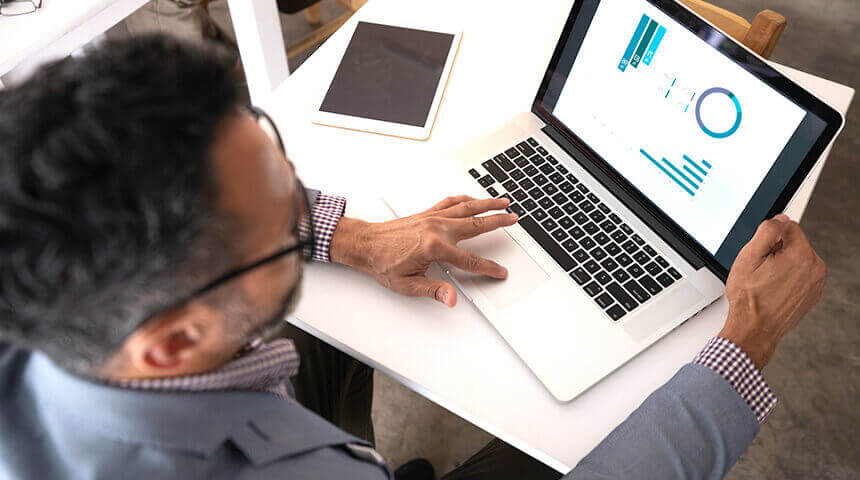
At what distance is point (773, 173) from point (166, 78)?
72cm

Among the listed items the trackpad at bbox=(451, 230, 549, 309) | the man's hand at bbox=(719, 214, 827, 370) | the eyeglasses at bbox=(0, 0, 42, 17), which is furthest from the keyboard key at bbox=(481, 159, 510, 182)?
the eyeglasses at bbox=(0, 0, 42, 17)

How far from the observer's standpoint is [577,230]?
3.11ft

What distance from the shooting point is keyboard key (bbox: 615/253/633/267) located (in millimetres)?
909

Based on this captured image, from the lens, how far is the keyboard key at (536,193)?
0.99 metres

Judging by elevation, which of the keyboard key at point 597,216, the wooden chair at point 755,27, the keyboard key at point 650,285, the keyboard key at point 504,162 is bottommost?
the keyboard key at point 504,162

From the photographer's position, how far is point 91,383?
0.52 m

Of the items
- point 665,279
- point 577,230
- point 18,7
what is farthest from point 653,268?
point 18,7

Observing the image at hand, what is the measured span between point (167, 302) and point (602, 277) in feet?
2.03

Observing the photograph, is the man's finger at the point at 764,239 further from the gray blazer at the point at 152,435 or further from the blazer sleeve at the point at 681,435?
the gray blazer at the point at 152,435

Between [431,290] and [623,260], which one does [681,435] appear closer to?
[623,260]

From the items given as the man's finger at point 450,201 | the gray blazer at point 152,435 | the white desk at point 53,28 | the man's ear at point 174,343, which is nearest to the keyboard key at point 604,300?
the man's finger at point 450,201

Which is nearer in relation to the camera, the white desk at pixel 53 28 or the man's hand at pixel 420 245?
the man's hand at pixel 420 245

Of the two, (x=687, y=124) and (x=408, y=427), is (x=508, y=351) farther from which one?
(x=408, y=427)

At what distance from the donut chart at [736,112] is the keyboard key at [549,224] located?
0.82 feet
